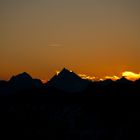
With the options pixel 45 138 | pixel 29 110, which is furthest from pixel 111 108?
pixel 29 110

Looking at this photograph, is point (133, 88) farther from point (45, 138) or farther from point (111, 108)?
point (45, 138)

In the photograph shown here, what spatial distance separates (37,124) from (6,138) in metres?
16.5

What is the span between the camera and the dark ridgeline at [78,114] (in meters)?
111

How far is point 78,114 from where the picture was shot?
Answer: 134500 mm

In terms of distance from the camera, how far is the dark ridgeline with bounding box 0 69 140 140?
111300 mm

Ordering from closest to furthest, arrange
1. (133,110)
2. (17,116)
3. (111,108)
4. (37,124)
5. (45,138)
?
(133,110) < (111,108) < (45,138) < (37,124) < (17,116)

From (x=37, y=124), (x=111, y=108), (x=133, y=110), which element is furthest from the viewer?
(x=37, y=124)

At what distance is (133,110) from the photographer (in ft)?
371

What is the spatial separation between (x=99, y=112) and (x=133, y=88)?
18.3m

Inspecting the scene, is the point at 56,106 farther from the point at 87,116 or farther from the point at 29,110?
the point at 87,116

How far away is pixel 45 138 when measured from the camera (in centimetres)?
13512

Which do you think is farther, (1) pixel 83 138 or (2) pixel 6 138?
(2) pixel 6 138

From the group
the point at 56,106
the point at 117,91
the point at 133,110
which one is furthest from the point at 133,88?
the point at 56,106

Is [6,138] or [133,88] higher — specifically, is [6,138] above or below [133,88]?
below
